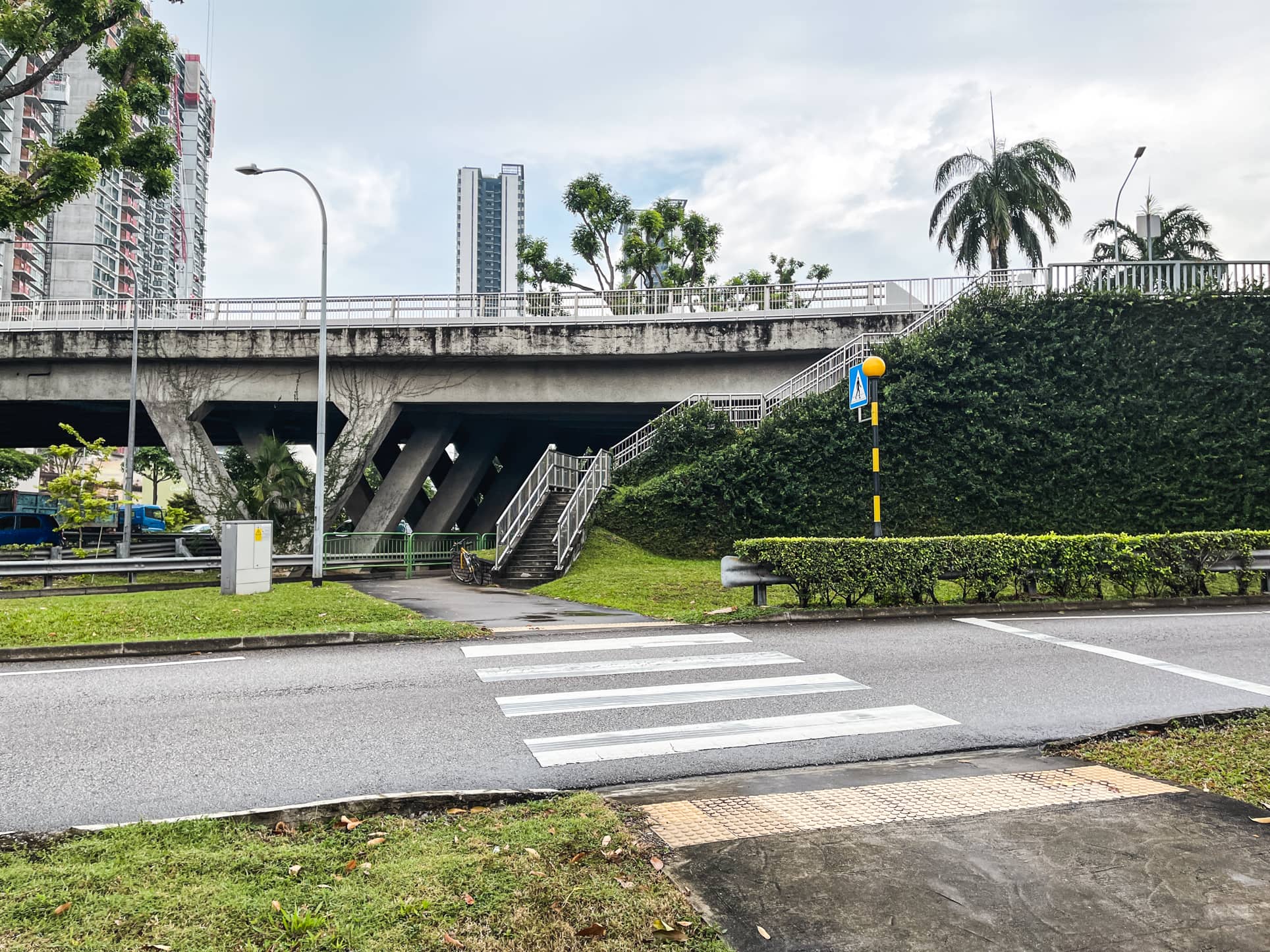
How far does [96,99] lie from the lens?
1747 centimetres

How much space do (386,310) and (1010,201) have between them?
83.5 feet

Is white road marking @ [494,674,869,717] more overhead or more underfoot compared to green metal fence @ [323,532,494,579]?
more underfoot

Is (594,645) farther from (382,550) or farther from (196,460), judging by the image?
(196,460)

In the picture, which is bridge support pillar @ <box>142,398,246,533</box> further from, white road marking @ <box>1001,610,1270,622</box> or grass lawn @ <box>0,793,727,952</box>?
grass lawn @ <box>0,793,727,952</box>

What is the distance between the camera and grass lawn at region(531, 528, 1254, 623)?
12688mm

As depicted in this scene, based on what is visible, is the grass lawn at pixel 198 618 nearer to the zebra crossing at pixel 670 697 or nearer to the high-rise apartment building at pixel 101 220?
the zebra crossing at pixel 670 697

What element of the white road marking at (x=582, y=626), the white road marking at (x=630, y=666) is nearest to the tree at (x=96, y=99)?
the white road marking at (x=582, y=626)

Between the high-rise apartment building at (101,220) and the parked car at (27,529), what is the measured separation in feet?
78.9

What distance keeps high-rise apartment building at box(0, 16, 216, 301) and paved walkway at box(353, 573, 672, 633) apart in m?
46.2

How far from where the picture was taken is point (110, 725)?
6.30 meters

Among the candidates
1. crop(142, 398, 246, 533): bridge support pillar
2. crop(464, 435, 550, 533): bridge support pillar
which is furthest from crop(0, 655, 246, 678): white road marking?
crop(464, 435, 550, 533): bridge support pillar

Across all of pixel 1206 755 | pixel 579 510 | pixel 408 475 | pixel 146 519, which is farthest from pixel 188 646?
pixel 146 519

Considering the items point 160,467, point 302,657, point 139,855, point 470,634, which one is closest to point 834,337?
point 470,634

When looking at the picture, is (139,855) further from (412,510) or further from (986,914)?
(412,510)
